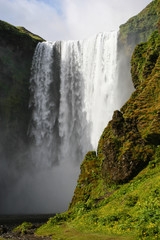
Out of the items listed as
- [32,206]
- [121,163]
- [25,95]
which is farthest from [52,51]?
[121,163]

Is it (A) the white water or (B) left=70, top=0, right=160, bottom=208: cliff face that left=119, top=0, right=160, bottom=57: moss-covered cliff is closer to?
(A) the white water

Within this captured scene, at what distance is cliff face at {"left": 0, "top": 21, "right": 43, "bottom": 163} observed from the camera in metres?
54.4

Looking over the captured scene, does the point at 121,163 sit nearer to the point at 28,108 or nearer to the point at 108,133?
the point at 108,133

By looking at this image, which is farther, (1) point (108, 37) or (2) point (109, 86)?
(1) point (108, 37)

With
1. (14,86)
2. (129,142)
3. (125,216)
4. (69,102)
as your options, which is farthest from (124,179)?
(14,86)

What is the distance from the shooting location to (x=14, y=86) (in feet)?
186

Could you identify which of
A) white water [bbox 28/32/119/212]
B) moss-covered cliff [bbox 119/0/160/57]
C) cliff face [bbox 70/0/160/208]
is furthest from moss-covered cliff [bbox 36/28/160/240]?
moss-covered cliff [bbox 119/0/160/57]

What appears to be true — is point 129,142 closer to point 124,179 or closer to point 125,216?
point 124,179

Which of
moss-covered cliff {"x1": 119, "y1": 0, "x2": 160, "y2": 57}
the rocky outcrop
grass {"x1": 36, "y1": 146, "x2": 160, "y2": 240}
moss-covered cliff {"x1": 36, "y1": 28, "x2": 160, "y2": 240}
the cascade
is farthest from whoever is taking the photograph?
the cascade

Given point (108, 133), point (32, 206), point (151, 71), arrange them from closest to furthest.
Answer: point (108, 133) < point (151, 71) < point (32, 206)

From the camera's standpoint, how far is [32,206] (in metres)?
45.8

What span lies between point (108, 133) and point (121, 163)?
16.8 feet

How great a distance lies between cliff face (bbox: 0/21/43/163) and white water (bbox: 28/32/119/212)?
199 cm

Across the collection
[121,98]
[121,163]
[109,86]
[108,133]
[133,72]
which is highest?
[109,86]
